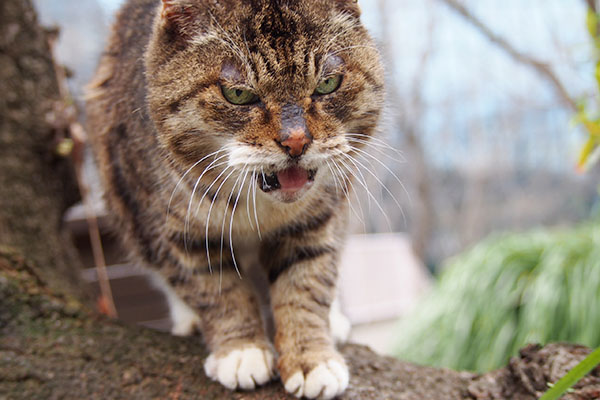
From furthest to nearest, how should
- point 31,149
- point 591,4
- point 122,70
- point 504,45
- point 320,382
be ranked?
→ point 504,45, point 591,4, point 31,149, point 122,70, point 320,382

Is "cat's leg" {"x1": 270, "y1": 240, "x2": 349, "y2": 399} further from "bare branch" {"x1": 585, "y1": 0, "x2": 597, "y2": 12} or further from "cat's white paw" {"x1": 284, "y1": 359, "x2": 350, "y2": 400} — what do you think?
"bare branch" {"x1": 585, "y1": 0, "x2": 597, "y2": 12}

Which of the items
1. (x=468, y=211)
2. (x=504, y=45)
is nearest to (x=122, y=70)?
(x=504, y=45)

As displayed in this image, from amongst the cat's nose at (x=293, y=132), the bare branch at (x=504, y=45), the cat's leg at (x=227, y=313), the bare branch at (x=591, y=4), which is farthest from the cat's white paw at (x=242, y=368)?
the bare branch at (x=504, y=45)

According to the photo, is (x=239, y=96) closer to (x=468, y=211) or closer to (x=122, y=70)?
(x=122, y=70)

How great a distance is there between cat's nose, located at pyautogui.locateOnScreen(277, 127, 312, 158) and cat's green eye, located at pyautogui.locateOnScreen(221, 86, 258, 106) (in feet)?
0.38

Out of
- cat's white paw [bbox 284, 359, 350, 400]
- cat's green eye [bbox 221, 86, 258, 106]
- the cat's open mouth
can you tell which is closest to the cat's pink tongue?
the cat's open mouth

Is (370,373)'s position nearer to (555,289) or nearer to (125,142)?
(125,142)

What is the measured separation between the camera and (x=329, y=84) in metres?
1.10

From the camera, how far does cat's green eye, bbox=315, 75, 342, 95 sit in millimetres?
1078

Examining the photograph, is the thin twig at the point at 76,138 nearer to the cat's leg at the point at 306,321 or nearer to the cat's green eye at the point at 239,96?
the cat's leg at the point at 306,321

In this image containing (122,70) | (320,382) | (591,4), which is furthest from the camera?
(591,4)

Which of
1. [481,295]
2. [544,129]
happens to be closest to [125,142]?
[481,295]

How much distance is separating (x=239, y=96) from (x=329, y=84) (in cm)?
20

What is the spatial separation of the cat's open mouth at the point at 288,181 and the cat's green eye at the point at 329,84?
0.56 feet
